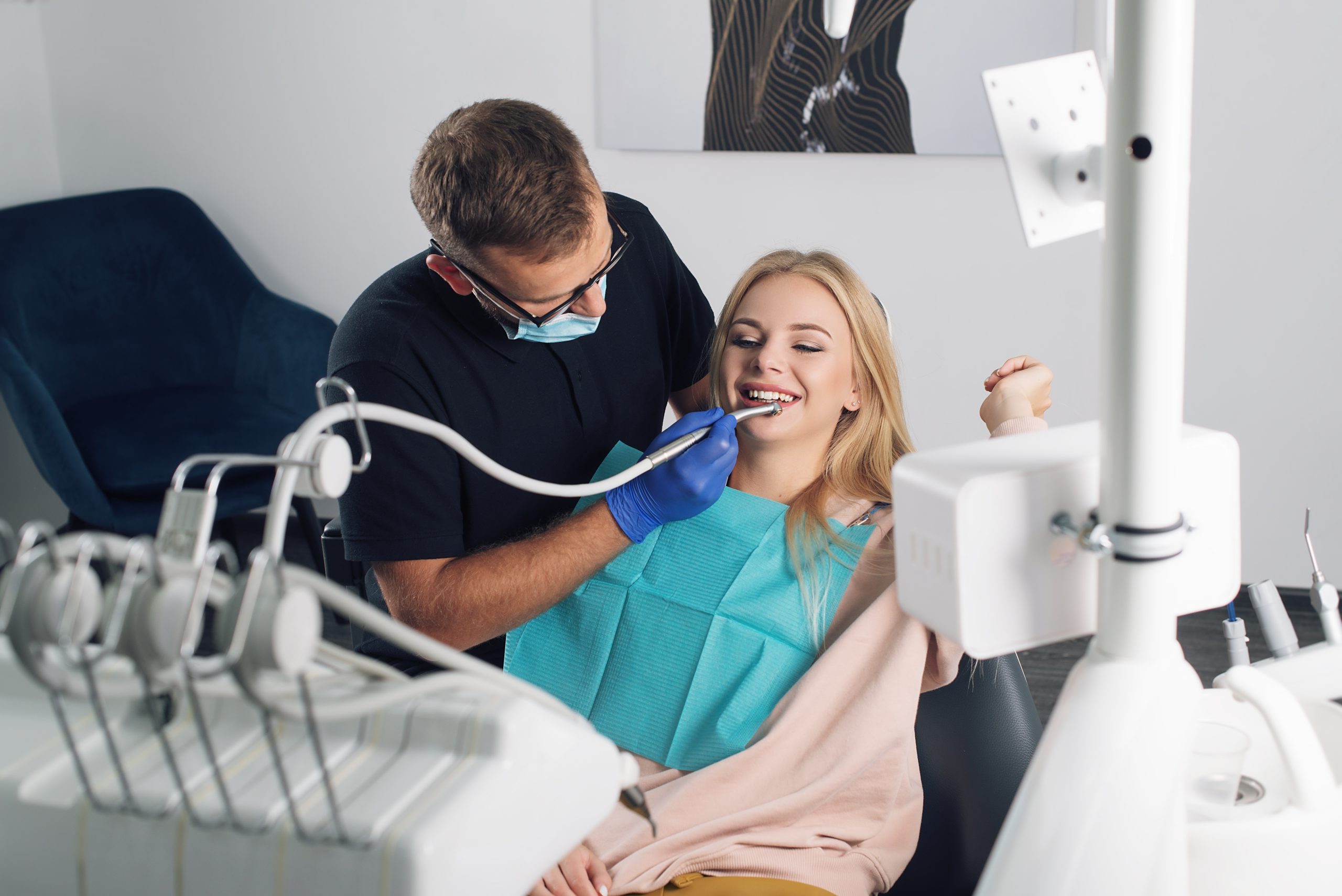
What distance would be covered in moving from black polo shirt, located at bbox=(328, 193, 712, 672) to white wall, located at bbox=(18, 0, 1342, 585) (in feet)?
4.38

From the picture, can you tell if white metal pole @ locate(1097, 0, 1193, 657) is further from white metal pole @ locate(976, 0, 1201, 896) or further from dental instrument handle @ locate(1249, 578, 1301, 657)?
dental instrument handle @ locate(1249, 578, 1301, 657)

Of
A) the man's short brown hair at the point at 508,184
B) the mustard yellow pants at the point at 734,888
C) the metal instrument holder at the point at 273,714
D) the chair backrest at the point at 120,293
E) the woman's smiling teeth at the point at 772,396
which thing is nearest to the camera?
the metal instrument holder at the point at 273,714

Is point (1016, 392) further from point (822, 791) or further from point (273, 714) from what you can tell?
point (273, 714)

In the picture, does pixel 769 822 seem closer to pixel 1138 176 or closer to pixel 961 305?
pixel 1138 176

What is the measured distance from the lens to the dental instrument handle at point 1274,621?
947 mm

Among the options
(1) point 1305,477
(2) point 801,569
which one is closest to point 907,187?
(1) point 1305,477

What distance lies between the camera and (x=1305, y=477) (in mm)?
2869

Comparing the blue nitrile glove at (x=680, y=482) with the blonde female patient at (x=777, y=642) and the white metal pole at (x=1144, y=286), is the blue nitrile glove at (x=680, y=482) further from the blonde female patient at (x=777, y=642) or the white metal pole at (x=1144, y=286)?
the white metal pole at (x=1144, y=286)

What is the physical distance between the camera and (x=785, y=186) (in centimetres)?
310

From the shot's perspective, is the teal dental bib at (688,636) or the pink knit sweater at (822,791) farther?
the teal dental bib at (688,636)

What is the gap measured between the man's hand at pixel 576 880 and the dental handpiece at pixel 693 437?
1.55 feet

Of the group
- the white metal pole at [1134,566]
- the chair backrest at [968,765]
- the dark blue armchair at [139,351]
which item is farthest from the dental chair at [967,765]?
the dark blue armchair at [139,351]

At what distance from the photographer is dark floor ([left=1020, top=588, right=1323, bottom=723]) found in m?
2.70

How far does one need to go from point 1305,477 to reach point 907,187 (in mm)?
1266
